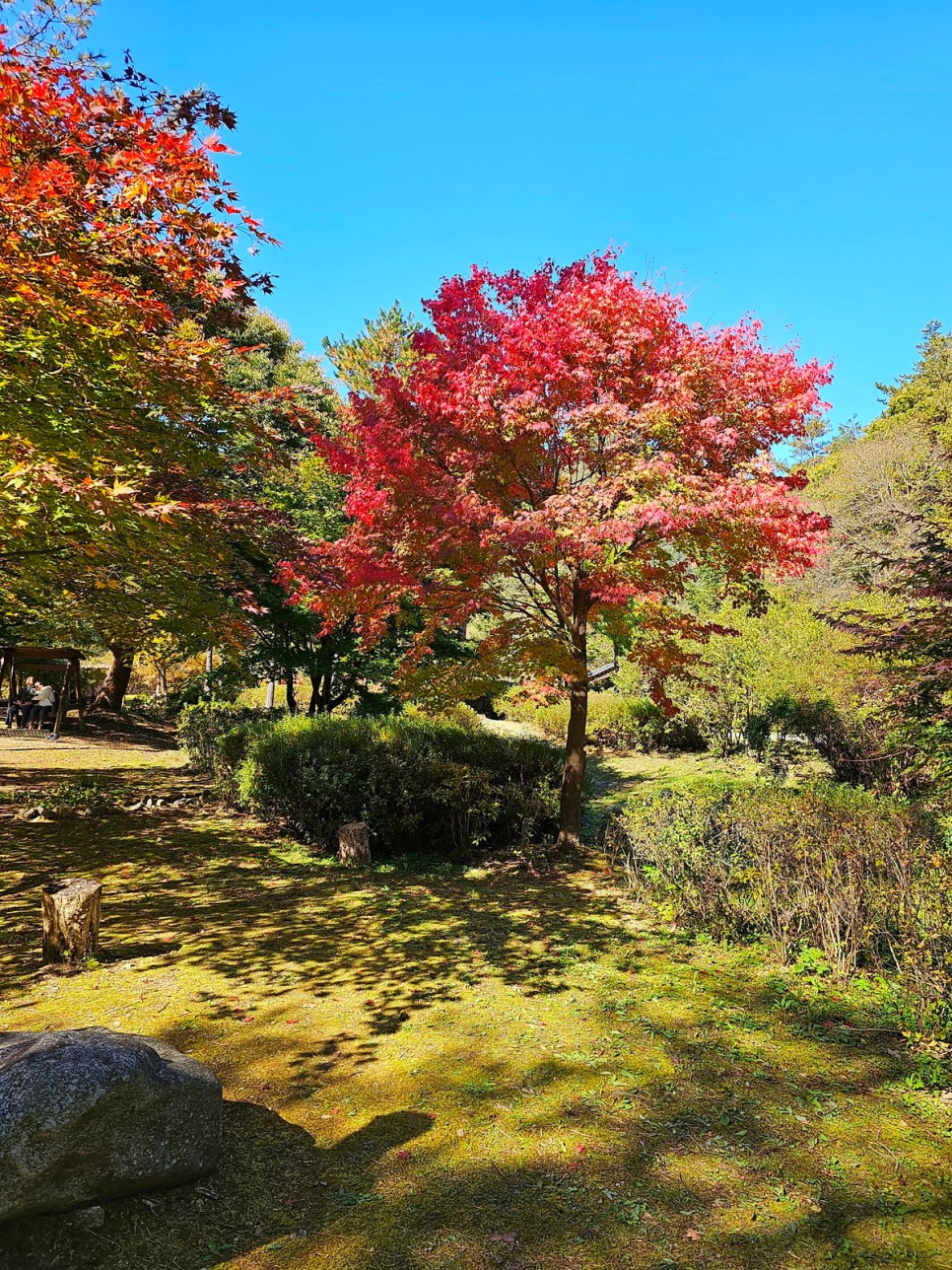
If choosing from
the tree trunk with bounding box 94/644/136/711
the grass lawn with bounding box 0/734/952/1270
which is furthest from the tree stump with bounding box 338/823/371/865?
the tree trunk with bounding box 94/644/136/711

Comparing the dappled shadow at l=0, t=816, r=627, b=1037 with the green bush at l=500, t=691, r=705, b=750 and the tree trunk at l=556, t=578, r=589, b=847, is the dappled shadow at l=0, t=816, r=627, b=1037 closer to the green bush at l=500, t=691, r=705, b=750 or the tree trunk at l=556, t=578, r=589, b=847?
the tree trunk at l=556, t=578, r=589, b=847

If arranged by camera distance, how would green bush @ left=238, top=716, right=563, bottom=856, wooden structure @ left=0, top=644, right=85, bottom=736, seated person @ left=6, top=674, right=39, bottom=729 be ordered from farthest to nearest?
seated person @ left=6, top=674, right=39, bottom=729 < wooden structure @ left=0, top=644, right=85, bottom=736 < green bush @ left=238, top=716, right=563, bottom=856

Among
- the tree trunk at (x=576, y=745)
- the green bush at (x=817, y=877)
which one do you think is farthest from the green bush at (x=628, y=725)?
the green bush at (x=817, y=877)

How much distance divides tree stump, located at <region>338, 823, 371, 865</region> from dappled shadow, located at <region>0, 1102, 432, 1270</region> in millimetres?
5123

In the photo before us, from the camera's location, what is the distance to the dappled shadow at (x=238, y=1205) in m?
2.58

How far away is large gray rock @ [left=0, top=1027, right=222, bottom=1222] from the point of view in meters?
2.58

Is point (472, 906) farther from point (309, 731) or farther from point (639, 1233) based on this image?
point (639, 1233)

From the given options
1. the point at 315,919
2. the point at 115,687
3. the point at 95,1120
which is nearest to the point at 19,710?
the point at 115,687

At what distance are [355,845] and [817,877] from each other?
17.9 ft

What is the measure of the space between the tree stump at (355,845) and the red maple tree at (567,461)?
2.51 meters

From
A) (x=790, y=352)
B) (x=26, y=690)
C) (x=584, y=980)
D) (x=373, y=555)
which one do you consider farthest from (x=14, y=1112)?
(x=26, y=690)

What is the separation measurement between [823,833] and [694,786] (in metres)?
1.76

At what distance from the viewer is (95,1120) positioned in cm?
270

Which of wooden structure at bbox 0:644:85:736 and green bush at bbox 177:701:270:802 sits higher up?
wooden structure at bbox 0:644:85:736
